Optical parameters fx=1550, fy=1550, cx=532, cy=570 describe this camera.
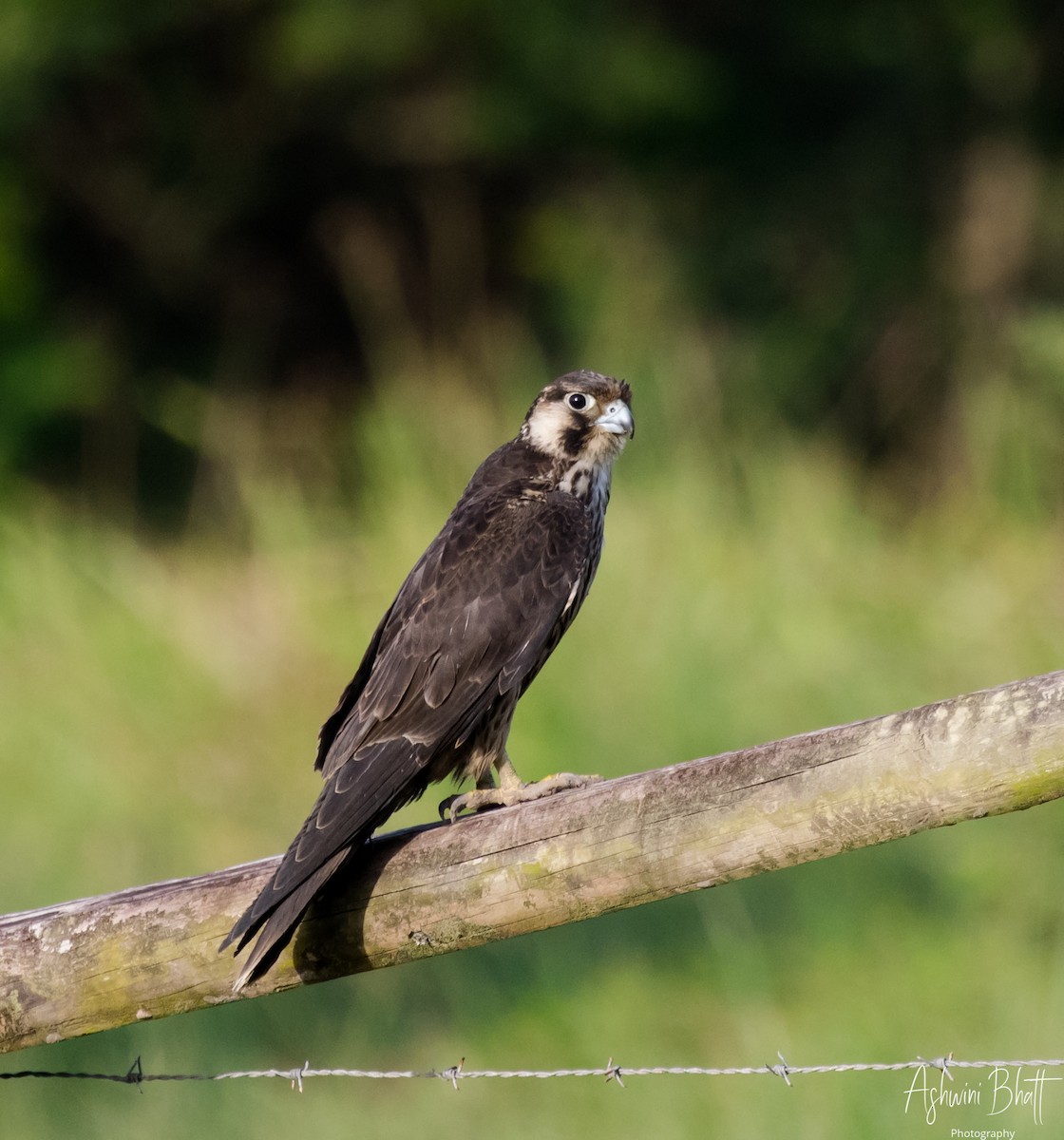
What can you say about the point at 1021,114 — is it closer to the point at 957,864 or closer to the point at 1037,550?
the point at 1037,550

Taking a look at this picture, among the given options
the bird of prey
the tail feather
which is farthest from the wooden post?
the bird of prey

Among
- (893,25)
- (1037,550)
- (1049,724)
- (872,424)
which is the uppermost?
(893,25)

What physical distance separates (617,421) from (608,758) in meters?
1.98

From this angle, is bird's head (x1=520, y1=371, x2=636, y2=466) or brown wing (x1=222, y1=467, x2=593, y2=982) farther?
bird's head (x1=520, y1=371, x2=636, y2=466)

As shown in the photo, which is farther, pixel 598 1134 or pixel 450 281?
pixel 450 281

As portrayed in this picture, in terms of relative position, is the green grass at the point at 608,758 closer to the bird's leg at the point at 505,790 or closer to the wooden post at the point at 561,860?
the bird's leg at the point at 505,790

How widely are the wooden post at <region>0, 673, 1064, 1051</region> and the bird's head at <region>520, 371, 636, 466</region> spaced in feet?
4.01

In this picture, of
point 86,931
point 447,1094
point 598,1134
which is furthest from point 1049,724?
point 447,1094

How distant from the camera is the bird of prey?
2525 millimetres

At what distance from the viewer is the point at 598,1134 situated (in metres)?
3.62

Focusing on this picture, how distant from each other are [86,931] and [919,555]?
5.12 m

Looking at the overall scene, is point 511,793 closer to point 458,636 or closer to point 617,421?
point 458,636

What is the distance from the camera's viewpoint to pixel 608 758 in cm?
→ 494

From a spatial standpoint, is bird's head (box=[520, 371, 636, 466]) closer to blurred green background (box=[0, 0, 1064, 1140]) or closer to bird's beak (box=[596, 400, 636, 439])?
bird's beak (box=[596, 400, 636, 439])
